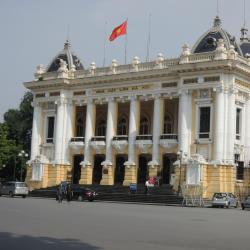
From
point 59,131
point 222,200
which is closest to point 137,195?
point 222,200

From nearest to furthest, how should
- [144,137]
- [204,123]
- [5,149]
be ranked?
[204,123] → [144,137] → [5,149]

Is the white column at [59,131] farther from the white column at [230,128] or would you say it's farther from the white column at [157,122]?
the white column at [230,128]

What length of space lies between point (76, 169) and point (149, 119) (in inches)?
385

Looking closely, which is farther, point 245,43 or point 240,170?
point 245,43

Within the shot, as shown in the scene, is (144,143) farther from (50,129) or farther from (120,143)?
(50,129)

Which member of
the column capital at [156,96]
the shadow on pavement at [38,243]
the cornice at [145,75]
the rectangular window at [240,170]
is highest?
the cornice at [145,75]

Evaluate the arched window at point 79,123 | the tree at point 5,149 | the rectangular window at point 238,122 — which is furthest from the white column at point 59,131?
the rectangular window at point 238,122

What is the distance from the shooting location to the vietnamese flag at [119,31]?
5666cm

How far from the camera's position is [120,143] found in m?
57.2

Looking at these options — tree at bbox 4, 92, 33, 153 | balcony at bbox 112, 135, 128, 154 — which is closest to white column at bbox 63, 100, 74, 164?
balcony at bbox 112, 135, 128, 154

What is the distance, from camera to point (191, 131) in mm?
52031

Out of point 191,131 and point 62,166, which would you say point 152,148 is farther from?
point 62,166

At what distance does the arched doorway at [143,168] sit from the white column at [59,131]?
340 inches


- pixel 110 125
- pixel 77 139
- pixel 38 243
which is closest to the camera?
pixel 38 243
